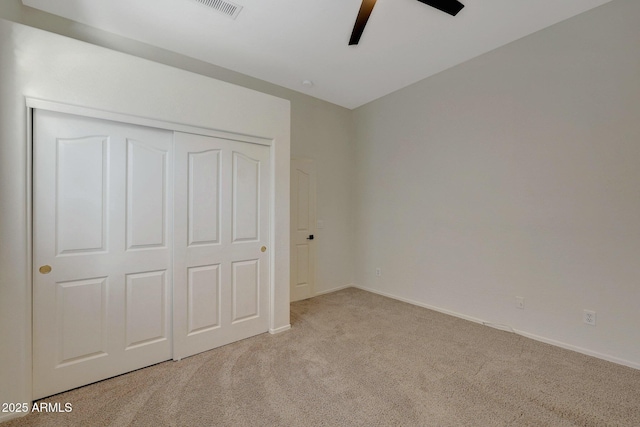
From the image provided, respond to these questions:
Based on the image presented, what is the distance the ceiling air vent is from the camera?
7.19ft

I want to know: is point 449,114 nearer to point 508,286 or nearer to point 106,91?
point 508,286

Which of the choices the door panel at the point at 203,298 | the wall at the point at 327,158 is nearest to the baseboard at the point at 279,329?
the door panel at the point at 203,298

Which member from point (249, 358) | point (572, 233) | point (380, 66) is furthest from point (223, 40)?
point (572, 233)

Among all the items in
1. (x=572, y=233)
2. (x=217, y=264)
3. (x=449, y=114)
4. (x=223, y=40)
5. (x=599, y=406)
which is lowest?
(x=599, y=406)

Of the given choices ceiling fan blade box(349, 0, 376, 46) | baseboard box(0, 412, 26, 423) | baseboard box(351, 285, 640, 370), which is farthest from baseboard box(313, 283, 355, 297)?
ceiling fan blade box(349, 0, 376, 46)

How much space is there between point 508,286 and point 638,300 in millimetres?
903

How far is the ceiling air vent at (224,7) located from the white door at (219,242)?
3.63ft

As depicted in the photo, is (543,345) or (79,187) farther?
(543,345)

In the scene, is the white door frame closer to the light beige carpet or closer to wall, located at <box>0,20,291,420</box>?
the light beige carpet

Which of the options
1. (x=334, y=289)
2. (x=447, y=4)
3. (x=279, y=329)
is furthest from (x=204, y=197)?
(x=334, y=289)

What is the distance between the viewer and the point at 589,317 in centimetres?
235

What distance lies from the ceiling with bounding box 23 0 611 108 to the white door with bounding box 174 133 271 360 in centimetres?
110

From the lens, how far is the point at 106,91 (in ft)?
6.40

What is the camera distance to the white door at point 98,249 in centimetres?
180
